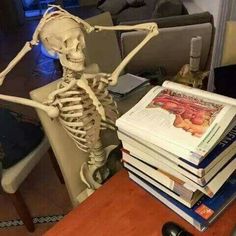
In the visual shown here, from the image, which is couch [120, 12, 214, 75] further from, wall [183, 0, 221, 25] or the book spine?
the book spine

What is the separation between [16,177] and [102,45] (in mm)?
900

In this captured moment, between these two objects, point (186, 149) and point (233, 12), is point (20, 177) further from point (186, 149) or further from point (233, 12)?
point (233, 12)

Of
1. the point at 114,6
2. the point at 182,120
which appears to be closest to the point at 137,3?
the point at 114,6

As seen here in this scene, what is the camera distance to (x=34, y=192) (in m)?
1.94

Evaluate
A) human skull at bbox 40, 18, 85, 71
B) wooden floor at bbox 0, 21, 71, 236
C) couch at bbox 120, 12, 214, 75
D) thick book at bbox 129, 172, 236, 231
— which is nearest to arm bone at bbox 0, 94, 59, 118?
human skull at bbox 40, 18, 85, 71

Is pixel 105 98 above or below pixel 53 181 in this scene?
above

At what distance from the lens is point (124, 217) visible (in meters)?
0.82

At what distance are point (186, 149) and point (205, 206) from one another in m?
0.19

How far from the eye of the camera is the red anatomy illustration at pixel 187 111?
28.6 inches

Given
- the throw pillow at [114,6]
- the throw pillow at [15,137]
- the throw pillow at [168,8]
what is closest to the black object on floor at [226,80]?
the throw pillow at [15,137]

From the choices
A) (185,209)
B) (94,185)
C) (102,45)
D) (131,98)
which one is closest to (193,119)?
(185,209)

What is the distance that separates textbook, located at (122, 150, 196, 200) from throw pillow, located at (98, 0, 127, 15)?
2.85 metres

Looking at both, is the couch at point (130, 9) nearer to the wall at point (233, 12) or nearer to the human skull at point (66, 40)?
the wall at point (233, 12)

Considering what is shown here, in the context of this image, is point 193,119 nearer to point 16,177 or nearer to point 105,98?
point 105,98
